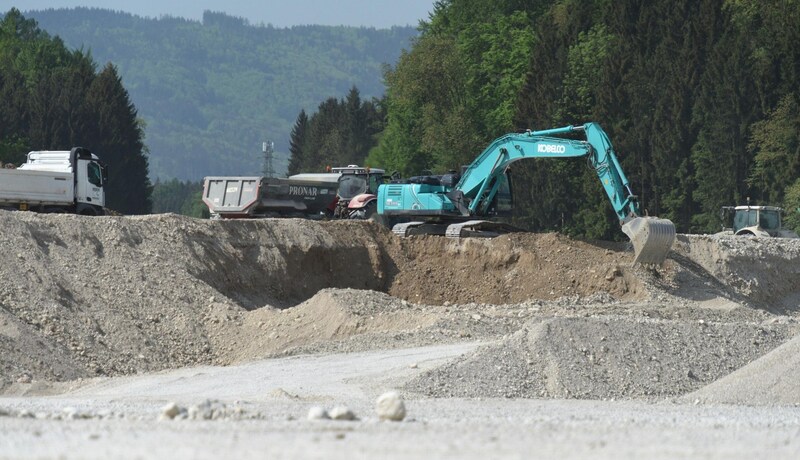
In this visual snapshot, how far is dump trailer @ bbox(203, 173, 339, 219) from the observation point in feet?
111

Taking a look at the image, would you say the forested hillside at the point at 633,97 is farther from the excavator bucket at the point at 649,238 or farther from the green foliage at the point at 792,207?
the excavator bucket at the point at 649,238

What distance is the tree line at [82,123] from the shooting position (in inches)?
2516

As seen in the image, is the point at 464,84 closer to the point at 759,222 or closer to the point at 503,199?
the point at 759,222

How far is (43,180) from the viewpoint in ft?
100

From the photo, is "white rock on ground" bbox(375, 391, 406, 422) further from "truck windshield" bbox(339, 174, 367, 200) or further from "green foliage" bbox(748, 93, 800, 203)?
"green foliage" bbox(748, 93, 800, 203)

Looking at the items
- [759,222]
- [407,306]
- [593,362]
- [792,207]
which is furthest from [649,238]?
[792,207]

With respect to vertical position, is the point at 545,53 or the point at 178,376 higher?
the point at 545,53

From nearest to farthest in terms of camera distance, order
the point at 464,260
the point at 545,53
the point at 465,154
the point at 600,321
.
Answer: the point at 600,321
the point at 464,260
the point at 545,53
the point at 465,154

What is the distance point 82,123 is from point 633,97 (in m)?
29.4

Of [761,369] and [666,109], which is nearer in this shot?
[761,369]

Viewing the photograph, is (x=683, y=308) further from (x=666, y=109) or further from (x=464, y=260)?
(x=666, y=109)

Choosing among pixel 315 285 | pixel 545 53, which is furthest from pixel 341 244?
pixel 545 53

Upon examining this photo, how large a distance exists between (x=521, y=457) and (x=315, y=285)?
841 inches

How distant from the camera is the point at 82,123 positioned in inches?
2547
